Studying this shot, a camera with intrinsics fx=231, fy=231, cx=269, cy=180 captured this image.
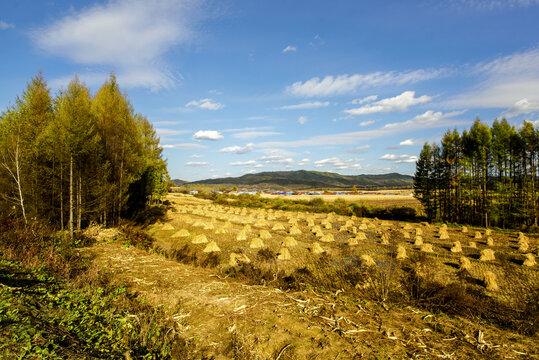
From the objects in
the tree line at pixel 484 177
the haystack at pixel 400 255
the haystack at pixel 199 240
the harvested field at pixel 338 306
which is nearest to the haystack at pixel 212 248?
the harvested field at pixel 338 306

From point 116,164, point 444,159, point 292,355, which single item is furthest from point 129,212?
point 444,159

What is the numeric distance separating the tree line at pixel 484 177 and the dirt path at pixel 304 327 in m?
26.6

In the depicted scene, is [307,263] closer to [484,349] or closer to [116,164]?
[484,349]

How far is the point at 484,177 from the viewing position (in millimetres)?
25203

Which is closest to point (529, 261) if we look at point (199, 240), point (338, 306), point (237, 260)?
point (338, 306)

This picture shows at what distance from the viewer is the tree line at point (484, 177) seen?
74.1 ft

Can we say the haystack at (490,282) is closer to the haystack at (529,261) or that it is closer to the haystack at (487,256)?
the haystack at (487,256)

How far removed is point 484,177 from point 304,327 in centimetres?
3059

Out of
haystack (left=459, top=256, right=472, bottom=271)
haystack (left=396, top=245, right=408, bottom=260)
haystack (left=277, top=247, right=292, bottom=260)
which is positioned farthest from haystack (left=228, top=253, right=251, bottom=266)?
haystack (left=459, top=256, right=472, bottom=271)

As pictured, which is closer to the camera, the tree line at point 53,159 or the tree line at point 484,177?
the tree line at point 53,159

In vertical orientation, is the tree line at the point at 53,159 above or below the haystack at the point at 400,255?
above

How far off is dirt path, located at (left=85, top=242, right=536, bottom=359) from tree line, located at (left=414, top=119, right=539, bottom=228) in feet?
87.3

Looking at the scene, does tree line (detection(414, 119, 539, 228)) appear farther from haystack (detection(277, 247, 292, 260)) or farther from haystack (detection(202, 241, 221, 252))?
haystack (detection(202, 241, 221, 252))

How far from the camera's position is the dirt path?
435cm
